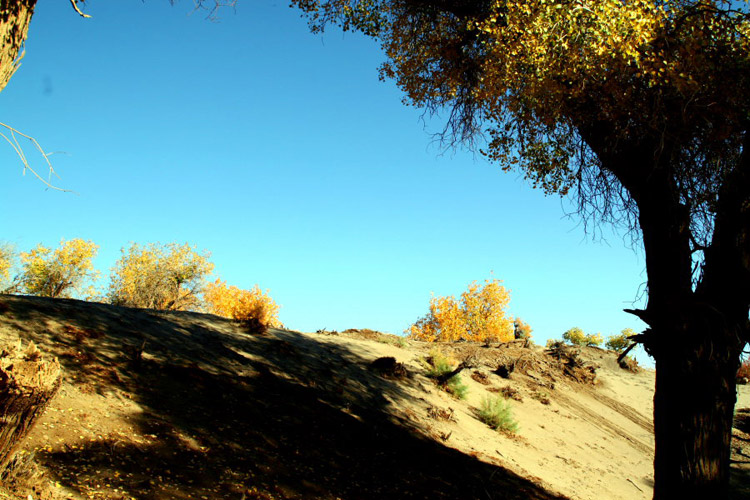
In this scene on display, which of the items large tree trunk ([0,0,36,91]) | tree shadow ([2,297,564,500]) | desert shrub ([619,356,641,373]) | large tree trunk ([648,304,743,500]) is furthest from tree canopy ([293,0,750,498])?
desert shrub ([619,356,641,373])

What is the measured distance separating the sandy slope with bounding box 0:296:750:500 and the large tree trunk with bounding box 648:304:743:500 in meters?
2.69

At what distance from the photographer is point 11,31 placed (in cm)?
265

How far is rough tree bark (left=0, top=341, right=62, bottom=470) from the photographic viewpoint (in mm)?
2695

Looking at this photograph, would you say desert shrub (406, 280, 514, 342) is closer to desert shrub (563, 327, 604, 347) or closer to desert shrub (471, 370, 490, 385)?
desert shrub (563, 327, 604, 347)

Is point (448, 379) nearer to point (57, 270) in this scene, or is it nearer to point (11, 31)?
point (11, 31)

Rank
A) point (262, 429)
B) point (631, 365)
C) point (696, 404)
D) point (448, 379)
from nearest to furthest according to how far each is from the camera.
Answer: point (696, 404), point (262, 429), point (448, 379), point (631, 365)

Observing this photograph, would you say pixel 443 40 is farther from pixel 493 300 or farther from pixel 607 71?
pixel 493 300

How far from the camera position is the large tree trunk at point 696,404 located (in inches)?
171

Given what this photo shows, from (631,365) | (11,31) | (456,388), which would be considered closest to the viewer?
(11,31)

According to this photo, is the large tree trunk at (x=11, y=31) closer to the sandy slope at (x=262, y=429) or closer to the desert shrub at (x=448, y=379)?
the sandy slope at (x=262, y=429)

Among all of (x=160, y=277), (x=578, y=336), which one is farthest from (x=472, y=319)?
(x=160, y=277)

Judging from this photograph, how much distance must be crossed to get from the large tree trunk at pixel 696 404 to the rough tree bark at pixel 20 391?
5513 millimetres

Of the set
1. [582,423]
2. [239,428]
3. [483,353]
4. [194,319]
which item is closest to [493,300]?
[483,353]

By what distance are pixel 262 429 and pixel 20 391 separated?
4.01 metres
